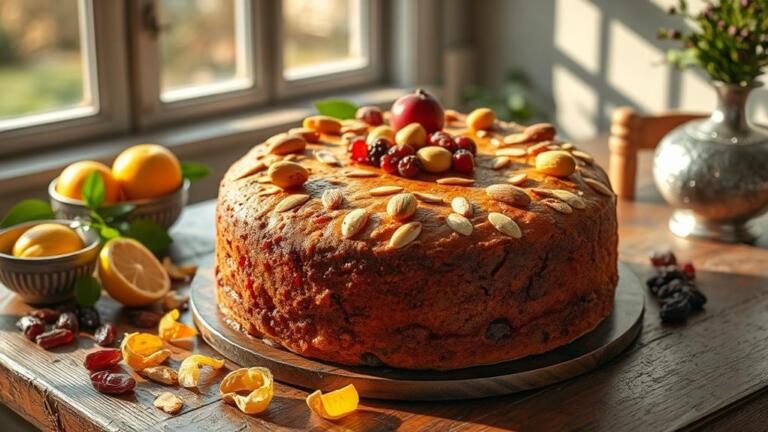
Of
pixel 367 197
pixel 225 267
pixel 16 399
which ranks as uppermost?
pixel 367 197

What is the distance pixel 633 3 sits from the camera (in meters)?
3.20

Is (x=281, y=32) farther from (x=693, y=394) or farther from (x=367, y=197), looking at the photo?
(x=693, y=394)

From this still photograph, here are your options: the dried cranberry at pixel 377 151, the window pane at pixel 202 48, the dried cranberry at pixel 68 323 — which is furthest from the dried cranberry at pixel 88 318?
the window pane at pixel 202 48

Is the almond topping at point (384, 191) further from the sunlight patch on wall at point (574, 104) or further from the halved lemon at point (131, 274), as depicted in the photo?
the sunlight patch on wall at point (574, 104)

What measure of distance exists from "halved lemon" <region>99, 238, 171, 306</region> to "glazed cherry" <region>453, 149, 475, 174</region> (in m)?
0.51

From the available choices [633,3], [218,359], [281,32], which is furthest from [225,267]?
[633,3]

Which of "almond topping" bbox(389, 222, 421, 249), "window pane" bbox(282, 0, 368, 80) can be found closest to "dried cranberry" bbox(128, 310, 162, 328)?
"almond topping" bbox(389, 222, 421, 249)

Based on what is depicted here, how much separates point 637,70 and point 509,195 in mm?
1914

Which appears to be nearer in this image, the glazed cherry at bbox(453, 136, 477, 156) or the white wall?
the glazed cherry at bbox(453, 136, 477, 156)

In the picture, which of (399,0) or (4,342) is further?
(399,0)

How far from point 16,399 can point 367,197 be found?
57 centimetres

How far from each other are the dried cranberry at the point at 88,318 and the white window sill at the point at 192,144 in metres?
1.01

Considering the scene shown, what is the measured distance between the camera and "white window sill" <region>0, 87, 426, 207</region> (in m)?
2.64

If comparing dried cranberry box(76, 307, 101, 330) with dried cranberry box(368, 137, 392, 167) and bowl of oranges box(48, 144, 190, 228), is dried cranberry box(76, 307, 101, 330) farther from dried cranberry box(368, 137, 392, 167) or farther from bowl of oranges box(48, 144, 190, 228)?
dried cranberry box(368, 137, 392, 167)
